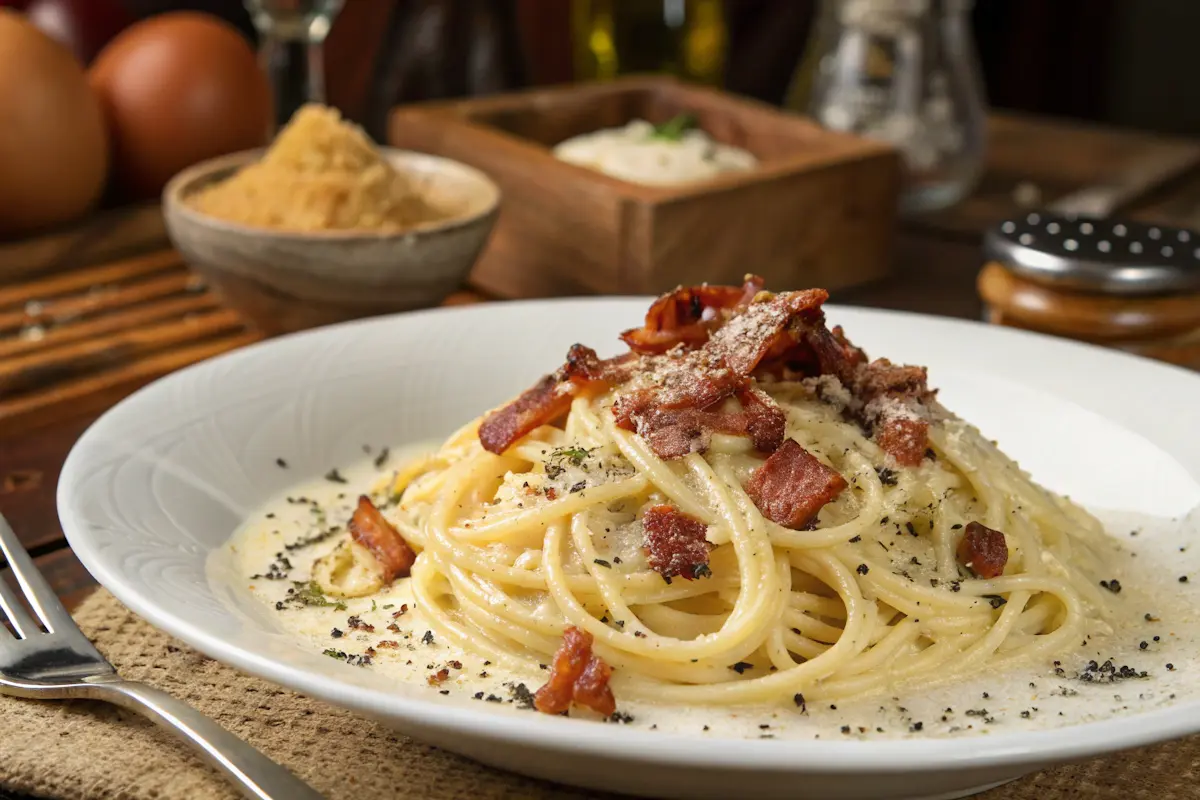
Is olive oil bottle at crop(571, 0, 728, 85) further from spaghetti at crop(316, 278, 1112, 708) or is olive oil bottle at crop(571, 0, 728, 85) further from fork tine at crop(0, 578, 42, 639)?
fork tine at crop(0, 578, 42, 639)

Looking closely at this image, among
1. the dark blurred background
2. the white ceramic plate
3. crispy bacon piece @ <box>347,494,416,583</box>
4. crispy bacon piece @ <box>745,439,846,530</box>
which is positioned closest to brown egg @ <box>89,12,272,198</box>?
the dark blurred background

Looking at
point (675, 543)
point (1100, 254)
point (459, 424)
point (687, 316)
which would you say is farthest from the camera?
point (1100, 254)

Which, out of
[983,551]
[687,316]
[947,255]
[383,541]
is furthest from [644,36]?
[983,551]

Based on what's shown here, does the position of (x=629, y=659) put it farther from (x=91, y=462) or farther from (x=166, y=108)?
(x=166, y=108)

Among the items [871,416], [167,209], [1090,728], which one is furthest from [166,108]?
[1090,728]

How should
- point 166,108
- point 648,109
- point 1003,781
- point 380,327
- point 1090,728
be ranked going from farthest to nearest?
point 648,109 < point 166,108 < point 380,327 < point 1003,781 < point 1090,728

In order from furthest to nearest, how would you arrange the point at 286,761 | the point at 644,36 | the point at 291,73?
the point at 644,36 → the point at 291,73 → the point at 286,761

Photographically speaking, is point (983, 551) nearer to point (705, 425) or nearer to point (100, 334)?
point (705, 425)
